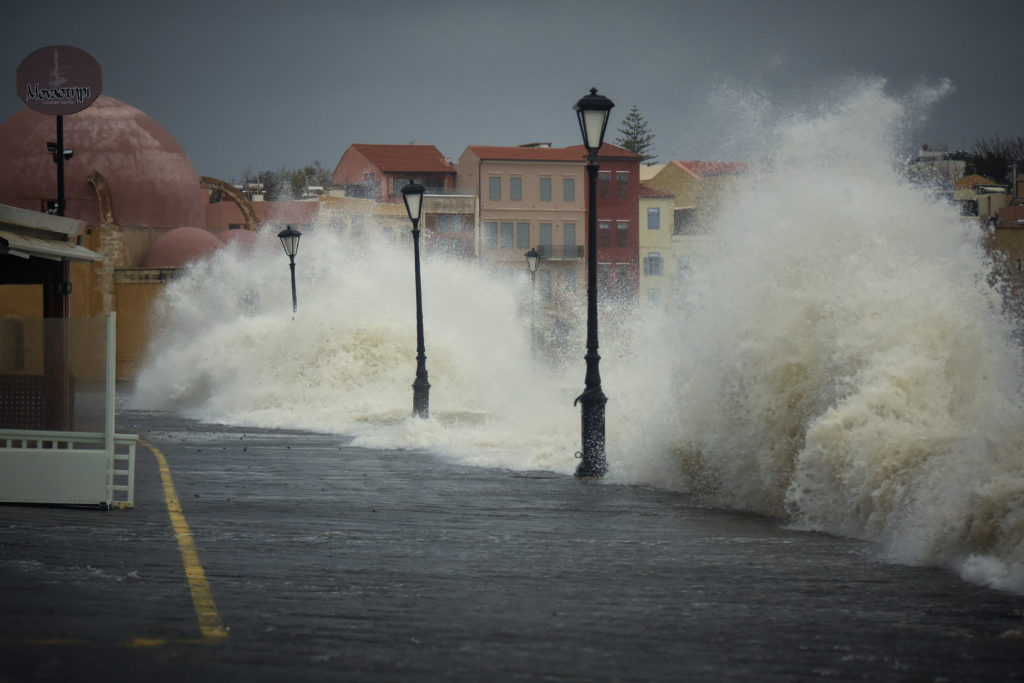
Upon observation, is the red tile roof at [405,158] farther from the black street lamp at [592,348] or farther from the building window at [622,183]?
the black street lamp at [592,348]

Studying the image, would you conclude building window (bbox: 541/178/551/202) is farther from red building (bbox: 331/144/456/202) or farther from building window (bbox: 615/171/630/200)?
red building (bbox: 331/144/456/202)

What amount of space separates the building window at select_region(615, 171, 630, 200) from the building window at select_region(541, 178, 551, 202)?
15.9 ft

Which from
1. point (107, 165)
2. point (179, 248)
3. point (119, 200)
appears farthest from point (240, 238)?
point (107, 165)

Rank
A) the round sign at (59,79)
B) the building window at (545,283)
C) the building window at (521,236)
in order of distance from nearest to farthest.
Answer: the round sign at (59,79) → the building window at (545,283) → the building window at (521,236)

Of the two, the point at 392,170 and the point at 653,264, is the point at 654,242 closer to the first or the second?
the point at 653,264

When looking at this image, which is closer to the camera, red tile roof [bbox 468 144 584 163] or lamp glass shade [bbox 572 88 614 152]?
lamp glass shade [bbox 572 88 614 152]

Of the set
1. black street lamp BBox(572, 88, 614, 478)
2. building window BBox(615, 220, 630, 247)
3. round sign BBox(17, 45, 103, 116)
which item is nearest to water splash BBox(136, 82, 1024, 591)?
black street lamp BBox(572, 88, 614, 478)

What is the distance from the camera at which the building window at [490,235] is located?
2916 inches

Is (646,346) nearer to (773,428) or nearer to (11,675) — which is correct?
(773,428)

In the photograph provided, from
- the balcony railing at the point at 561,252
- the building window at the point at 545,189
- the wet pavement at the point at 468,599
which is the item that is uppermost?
the building window at the point at 545,189

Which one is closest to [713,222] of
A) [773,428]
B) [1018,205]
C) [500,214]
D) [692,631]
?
[773,428]

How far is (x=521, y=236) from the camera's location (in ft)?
248

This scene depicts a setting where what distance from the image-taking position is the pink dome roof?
49156 millimetres

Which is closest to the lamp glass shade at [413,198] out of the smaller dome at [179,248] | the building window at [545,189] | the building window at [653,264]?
the smaller dome at [179,248]
